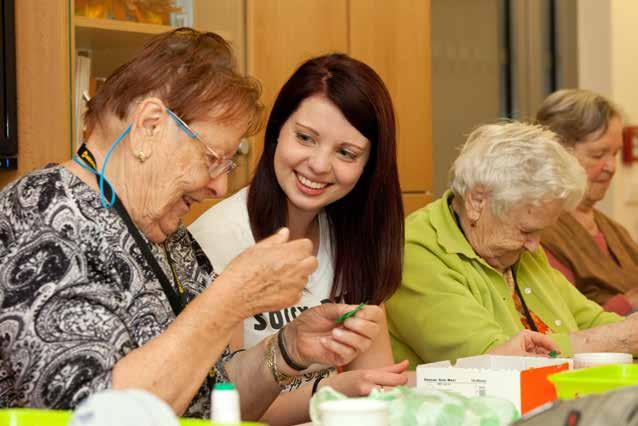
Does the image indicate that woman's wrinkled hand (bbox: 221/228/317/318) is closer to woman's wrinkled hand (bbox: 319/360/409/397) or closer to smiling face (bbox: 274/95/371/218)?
woman's wrinkled hand (bbox: 319/360/409/397)

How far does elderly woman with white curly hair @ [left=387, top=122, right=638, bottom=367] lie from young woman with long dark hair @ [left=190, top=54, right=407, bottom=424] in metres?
0.16

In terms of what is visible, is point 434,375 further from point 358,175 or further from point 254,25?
point 254,25

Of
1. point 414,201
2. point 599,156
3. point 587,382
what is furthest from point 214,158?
point 599,156

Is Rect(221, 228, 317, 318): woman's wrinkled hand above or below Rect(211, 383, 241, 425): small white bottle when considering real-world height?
above

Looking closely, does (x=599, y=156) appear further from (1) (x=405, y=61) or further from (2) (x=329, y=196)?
(2) (x=329, y=196)

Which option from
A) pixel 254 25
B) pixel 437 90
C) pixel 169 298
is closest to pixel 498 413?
pixel 169 298

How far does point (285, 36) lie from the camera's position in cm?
329

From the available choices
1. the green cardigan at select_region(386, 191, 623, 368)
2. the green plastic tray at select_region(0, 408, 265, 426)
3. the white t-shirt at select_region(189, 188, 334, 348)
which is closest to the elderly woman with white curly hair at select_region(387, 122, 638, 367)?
the green cardigan at select_region(386, 191, 623, 368)

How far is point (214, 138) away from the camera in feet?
5.53

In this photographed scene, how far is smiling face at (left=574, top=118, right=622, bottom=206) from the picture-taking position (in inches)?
146

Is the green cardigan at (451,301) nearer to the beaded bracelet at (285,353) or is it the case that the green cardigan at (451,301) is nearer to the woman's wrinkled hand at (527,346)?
the woman's wrinkled hand at (527,346)

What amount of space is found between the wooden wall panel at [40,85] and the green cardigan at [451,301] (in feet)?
3.27

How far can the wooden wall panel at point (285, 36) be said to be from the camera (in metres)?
3.20

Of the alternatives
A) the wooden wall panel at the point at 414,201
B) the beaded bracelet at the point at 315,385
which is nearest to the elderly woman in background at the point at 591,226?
the wooden wall panel at the point at 414,201
